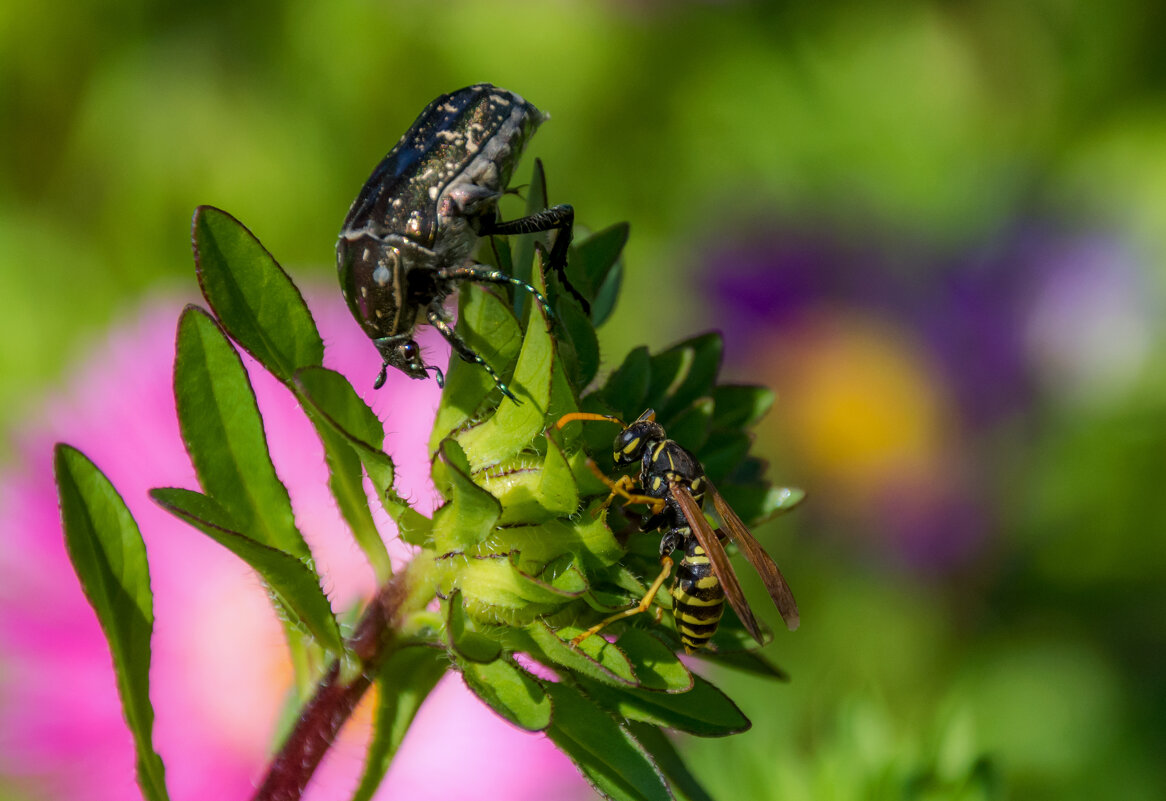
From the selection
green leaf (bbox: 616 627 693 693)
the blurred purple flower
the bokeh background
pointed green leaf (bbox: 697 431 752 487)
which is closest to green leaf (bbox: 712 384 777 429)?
pointed green leaf (bbox: 697 431 752 487)

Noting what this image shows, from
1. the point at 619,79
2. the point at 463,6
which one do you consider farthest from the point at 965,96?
the point at 463,6

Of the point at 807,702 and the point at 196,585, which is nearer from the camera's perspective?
the point at 196,585

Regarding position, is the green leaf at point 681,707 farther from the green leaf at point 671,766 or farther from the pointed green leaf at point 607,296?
the pointed green leaf at point 607,296

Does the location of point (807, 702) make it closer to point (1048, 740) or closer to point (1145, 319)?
point (1048, 740)

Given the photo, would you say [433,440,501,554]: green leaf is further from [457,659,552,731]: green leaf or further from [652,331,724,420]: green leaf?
[652,331,724,420]: green leaf

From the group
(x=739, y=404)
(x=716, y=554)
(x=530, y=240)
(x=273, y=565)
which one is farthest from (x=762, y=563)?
(x=273, y=565)

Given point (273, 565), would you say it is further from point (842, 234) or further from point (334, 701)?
point (842, 234)

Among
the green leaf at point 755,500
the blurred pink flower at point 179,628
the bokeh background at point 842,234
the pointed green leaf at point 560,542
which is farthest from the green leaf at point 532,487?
the bokeh background at point 842,234
